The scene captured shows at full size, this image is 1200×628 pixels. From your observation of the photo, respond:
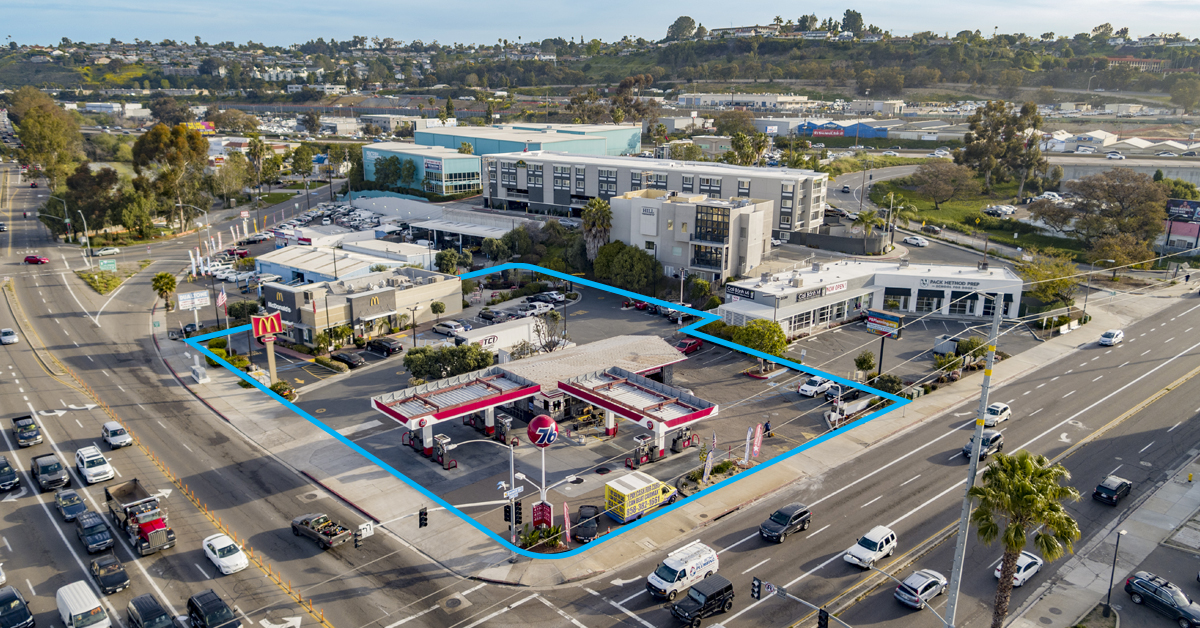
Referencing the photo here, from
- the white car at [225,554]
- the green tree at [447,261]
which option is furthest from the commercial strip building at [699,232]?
the white car at [225,554]

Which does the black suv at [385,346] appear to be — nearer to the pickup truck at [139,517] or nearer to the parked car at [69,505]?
the pickup truck at [139,517]

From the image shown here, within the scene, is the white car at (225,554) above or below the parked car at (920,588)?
below

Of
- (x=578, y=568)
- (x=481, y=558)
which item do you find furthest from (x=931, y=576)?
(x=481, y=558)

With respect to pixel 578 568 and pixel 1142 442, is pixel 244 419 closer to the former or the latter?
pixel 578 568

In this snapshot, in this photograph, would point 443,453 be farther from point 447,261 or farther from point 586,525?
point 447,261

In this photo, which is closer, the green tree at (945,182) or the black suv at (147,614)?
the black suv at (147,614)

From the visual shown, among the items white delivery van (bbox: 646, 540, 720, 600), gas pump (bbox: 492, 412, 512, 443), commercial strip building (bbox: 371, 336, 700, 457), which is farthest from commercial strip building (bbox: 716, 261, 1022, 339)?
white delivery van (bbox: 646, 540, 720, 600)
